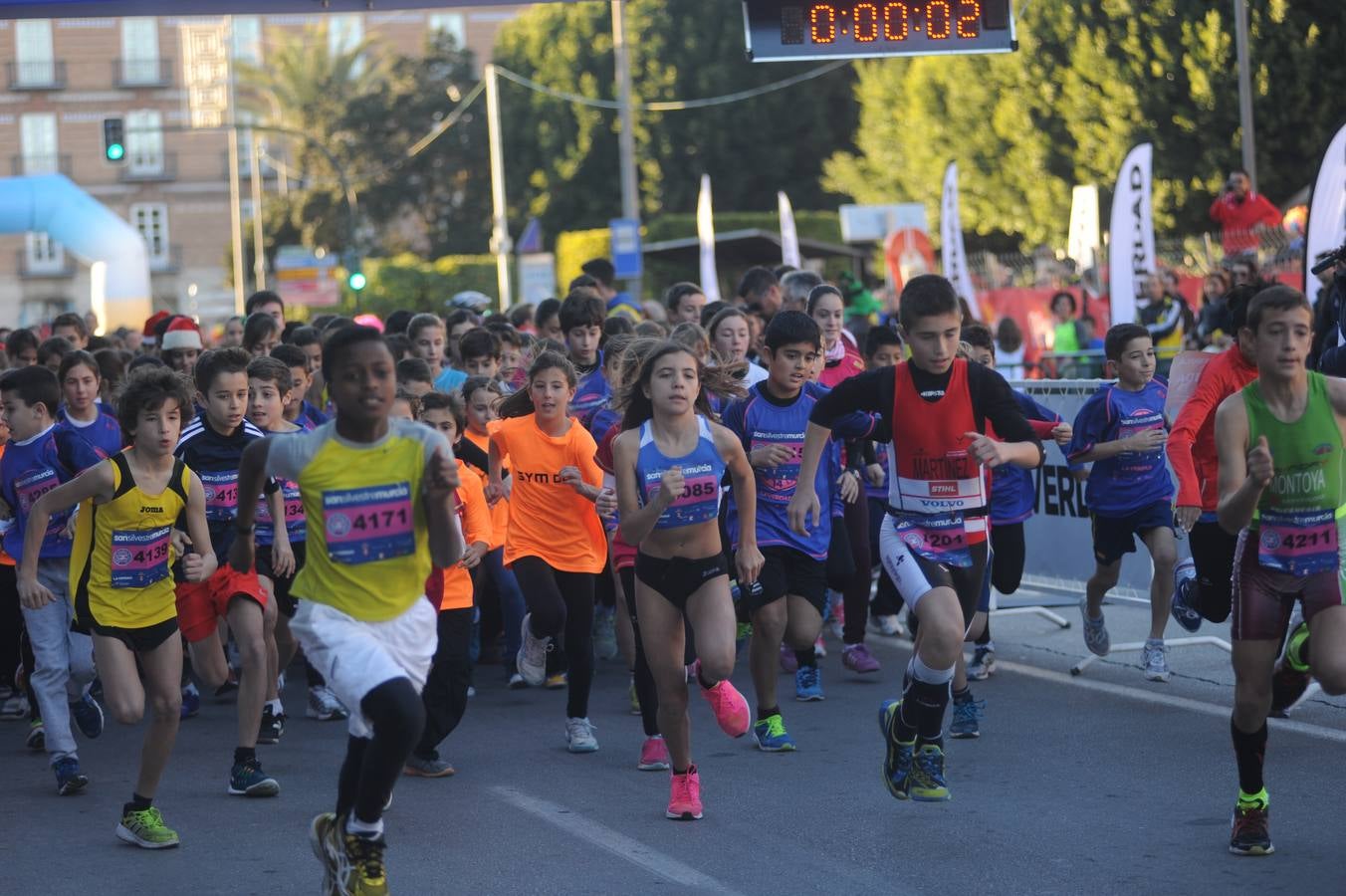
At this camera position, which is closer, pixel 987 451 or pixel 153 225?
pixel 987 451

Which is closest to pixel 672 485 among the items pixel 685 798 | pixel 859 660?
pixel 685 798

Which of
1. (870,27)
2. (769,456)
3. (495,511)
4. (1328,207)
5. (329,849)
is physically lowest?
(329,849)

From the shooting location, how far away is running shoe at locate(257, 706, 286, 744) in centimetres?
962

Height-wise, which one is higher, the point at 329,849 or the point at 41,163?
the point at 41,163

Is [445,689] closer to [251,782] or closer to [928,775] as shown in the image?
[251,782]

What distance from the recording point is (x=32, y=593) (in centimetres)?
829

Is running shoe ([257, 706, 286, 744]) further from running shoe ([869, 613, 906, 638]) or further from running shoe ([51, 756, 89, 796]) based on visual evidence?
running shoe ([869, 613, 906, 638])

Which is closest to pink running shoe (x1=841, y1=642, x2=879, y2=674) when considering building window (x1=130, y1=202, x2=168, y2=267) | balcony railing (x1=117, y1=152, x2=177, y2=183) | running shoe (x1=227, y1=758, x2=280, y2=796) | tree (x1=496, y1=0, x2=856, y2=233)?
running shoe (x1=227, y1=758, x2=280, y2=796)

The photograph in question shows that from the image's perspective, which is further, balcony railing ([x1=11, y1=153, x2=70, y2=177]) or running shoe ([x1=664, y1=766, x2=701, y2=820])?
balcony railing ([x1=11, y1=153, x2=70, y2=177])

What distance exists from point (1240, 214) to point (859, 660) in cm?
919

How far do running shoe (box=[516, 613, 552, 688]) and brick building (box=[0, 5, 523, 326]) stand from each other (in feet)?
243

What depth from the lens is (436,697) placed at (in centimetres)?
873

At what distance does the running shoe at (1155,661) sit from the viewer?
1042 cm

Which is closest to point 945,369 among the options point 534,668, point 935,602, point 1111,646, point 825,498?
point 935,602
